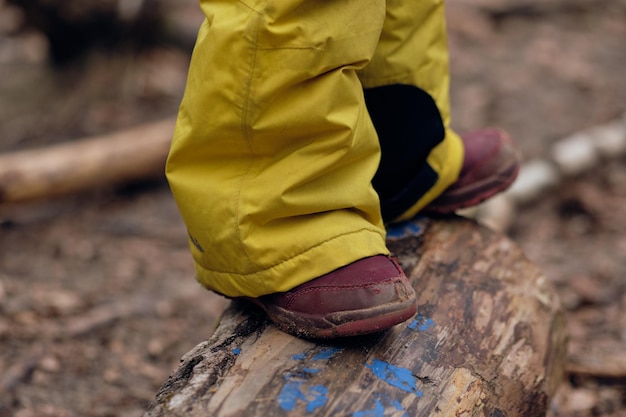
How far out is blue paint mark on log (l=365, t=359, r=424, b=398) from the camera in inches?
60.3

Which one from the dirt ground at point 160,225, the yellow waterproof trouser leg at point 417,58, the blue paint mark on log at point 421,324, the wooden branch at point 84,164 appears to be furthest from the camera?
the wooden branch at point 84,164

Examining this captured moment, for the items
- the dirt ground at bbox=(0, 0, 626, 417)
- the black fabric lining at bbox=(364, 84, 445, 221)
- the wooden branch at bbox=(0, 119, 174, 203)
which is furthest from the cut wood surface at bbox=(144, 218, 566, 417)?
the wooden branch at bbox=(0, 119, 174, 203)

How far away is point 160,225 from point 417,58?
210 centimetres

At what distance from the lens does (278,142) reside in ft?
5.21

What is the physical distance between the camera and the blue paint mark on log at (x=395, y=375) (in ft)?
5.02

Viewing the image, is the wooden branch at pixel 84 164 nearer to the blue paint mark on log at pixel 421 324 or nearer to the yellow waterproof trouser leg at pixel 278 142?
the yellow waterproof trouser leg at pixel 278 142

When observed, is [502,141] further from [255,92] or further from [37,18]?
[37,18]

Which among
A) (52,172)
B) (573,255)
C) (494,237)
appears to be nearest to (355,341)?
(494,237)

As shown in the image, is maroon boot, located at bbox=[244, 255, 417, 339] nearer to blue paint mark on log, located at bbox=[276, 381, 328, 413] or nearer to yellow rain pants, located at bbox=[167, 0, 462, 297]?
yellow rain pants, located at bbox=[167, 0, 462, 297]

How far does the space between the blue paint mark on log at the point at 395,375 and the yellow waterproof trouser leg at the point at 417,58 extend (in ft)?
2.05

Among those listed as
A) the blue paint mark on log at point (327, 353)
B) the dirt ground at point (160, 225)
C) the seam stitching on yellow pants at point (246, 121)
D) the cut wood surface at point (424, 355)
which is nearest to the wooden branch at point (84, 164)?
the dirt ground at point (160, 225)

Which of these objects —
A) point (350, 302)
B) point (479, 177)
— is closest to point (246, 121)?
point (350, 302)

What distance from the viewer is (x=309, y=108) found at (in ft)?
5.04

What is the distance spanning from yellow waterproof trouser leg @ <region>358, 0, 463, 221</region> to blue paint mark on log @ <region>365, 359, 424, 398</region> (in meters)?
0.62
